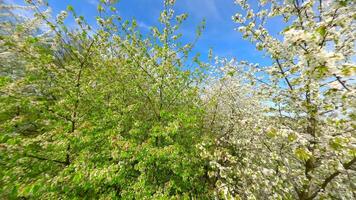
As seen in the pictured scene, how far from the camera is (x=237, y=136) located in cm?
1053

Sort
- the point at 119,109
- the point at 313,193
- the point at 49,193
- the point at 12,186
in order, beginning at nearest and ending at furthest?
the point at 12,186, the point at 49,193, the point at 313,193, the point at 119,109

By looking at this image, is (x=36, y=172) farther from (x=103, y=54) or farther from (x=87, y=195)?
(x=103, y=54)

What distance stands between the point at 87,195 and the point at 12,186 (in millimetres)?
2540

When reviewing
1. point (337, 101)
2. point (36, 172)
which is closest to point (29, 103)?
point (36, 172)

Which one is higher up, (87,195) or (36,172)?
(36,172)

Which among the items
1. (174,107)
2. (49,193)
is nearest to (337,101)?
(174,107)

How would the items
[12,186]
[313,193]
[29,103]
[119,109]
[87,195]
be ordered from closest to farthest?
[12,186]
[29,103]
[313,193]
[87,195]
[119,109]

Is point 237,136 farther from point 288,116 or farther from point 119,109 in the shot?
point 119,109

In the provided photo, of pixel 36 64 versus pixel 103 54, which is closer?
pixel 36 64

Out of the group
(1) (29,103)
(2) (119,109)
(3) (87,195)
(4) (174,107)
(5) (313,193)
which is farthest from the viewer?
(4) (174,107)

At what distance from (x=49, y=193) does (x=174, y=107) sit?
600 centimetres

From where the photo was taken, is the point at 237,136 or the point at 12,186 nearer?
the point at 12,186

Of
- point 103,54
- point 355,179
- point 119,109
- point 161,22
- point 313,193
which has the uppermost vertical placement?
point 161,22

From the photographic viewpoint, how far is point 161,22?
28.9 ft
